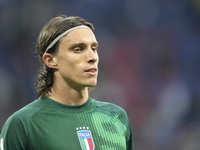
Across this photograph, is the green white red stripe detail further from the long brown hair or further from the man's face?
the long brown hair

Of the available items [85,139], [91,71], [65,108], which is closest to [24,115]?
[65,108]

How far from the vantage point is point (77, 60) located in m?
2.59

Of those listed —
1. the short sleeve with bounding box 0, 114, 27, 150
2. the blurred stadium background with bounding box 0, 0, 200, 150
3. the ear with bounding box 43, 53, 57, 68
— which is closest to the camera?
the short sleeve with bounding box 0, 114, 27, 150

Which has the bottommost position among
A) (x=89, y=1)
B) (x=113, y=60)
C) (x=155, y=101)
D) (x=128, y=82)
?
(x=155, y=101)

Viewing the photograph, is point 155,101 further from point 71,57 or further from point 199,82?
point 71,57

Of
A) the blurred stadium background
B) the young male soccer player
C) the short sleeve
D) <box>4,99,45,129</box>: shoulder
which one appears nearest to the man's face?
the young male soccer player

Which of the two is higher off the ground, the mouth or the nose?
the nose

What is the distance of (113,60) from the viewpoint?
7.22m

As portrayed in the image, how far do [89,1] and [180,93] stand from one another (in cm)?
318

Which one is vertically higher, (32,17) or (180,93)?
(32,17)

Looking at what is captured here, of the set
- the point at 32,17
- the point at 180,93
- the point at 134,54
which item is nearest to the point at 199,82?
the point at 180,93

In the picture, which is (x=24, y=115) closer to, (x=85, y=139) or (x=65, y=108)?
(x=65, y=108)

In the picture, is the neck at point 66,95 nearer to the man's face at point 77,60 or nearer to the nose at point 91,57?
the man's face at point 77,60

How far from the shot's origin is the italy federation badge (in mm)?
2506
